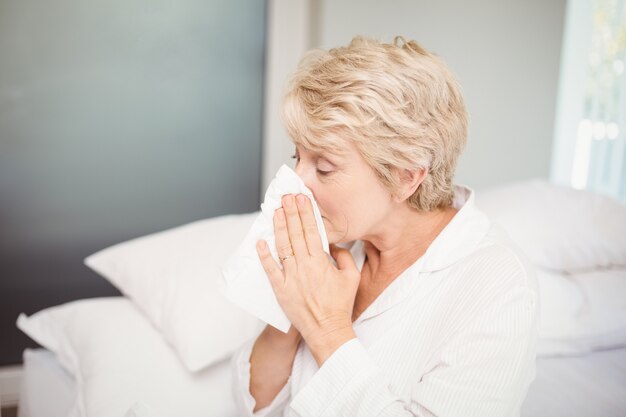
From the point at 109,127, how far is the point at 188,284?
0.95 m

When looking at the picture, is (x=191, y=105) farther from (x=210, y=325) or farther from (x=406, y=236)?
(x=406, y=236)

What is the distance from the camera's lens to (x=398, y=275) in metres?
1.27

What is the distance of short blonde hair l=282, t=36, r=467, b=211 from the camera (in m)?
1.08

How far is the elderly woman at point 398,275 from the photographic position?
99 cm

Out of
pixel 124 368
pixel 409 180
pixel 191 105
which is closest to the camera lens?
pixel 409 180

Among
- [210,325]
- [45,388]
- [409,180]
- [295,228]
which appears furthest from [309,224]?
[45,388]

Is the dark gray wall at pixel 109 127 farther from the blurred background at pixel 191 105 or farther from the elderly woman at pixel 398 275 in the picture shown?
the elderly woman at pixel 398 275

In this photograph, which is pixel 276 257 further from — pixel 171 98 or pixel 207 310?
pixel 171 98

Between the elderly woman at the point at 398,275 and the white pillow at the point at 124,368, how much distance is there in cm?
26

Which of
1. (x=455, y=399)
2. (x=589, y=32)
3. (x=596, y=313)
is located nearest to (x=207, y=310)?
(x=455, y=399)

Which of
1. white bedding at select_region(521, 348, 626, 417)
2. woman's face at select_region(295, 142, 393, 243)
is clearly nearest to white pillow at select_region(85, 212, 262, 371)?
woman's face at select_region(295, 142, 393, 243)

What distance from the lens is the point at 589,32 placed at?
222 cm

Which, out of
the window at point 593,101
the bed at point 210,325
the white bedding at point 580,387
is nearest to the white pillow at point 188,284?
the bed at point 210,325

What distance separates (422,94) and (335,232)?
0.31 m
